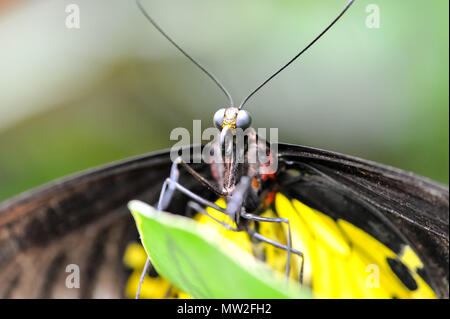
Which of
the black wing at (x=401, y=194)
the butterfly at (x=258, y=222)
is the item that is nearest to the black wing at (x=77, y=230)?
the butterfly at (x=258, y=222)

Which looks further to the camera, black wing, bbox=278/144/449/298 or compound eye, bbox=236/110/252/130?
compound eye, bbox=236/110/252/130

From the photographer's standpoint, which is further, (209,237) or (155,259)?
(155,259)

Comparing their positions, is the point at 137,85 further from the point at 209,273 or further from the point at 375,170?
the point at 209,273

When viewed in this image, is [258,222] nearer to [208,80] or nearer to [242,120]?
[242,120]

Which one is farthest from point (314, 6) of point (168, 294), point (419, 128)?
point (168, 294)

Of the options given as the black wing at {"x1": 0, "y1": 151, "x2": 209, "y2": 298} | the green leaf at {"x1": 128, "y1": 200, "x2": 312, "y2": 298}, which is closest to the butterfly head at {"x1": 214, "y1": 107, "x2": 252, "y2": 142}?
the black wing at {"x1": 0, "y1": 151, "x2": 209, "y2": 298}

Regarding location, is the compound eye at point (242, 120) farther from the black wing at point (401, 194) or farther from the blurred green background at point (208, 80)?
the blurred green background at point (208, 80)

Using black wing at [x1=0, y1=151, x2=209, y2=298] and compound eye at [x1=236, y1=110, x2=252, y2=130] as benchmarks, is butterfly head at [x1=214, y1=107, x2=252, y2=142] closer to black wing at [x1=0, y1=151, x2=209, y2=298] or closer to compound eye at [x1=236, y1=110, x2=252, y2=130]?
compound eye at [x1=236, y1=110, x2=252, y2=130]
